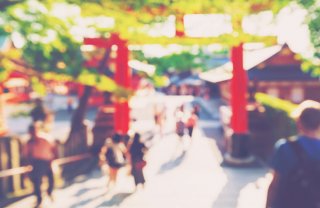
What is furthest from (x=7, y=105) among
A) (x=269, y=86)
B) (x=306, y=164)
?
(x=306, y=164)

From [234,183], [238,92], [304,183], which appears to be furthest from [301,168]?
[238,92]

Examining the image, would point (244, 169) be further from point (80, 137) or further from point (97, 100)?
point (97, 100)

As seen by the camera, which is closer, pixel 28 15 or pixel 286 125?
pixel 28 15

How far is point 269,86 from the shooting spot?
28703 millimetres

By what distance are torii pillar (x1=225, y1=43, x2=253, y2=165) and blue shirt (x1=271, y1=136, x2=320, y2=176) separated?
9779 millimetres

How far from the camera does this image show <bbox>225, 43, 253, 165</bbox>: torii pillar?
13148mm

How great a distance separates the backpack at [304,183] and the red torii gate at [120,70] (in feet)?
32.1

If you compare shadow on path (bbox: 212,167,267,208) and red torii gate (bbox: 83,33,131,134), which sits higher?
red torii gate (bbox: 83,33,131,134)

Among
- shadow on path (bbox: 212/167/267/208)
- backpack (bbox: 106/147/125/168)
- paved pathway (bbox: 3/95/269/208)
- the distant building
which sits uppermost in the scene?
the distant building

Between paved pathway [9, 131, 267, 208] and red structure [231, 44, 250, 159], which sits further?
red structure [231, 44, 250, 159]

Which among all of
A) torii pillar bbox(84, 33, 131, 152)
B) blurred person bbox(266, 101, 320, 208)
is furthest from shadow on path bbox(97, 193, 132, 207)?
blurred person bbox(266, 101, 320, 208)

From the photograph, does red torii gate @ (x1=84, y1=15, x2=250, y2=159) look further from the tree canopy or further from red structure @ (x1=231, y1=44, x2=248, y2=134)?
the tree canopy

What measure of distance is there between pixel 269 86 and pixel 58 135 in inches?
556

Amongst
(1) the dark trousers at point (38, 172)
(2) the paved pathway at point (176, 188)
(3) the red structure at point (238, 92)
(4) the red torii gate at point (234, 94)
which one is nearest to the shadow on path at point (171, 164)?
(2) the paved pathway at point (176, 188)
